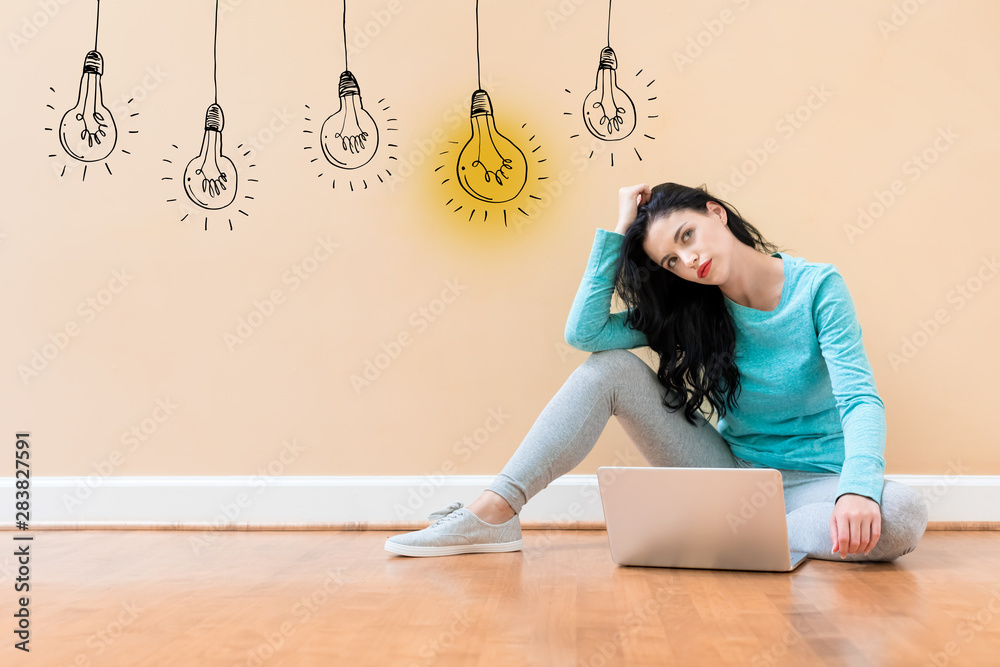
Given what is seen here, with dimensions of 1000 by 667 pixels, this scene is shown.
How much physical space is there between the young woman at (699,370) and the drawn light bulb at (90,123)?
113 centimetres

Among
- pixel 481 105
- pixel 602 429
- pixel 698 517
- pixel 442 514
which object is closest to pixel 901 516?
pixel 698 517

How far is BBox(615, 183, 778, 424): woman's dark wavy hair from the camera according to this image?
1.32 m

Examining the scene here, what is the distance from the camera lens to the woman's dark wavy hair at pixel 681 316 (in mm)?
1324

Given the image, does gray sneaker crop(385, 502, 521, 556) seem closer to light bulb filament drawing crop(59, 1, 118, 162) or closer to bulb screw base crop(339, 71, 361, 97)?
bulb screw base crop(339, 71, 361, 97)

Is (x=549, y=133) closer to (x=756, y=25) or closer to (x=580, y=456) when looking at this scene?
(x=756, y=25)

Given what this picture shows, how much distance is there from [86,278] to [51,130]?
0.34 m

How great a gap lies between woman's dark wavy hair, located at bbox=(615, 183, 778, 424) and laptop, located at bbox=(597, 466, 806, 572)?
0.25 meters

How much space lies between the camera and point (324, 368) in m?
1.68

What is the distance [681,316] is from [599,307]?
0.49 feet

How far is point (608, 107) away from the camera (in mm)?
A: 1674

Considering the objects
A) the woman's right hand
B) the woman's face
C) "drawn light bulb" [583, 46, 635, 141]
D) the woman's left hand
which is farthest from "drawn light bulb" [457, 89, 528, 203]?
the woman's left hand

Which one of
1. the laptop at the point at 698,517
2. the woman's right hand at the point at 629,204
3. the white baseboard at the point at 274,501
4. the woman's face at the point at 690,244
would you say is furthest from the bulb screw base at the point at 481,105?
the laptop at the point at 698,517

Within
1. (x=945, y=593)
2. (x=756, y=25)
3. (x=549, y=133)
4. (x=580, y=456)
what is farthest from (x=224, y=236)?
(x=945, y=593)

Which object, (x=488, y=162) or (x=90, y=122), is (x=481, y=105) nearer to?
(x=488, y=162)
